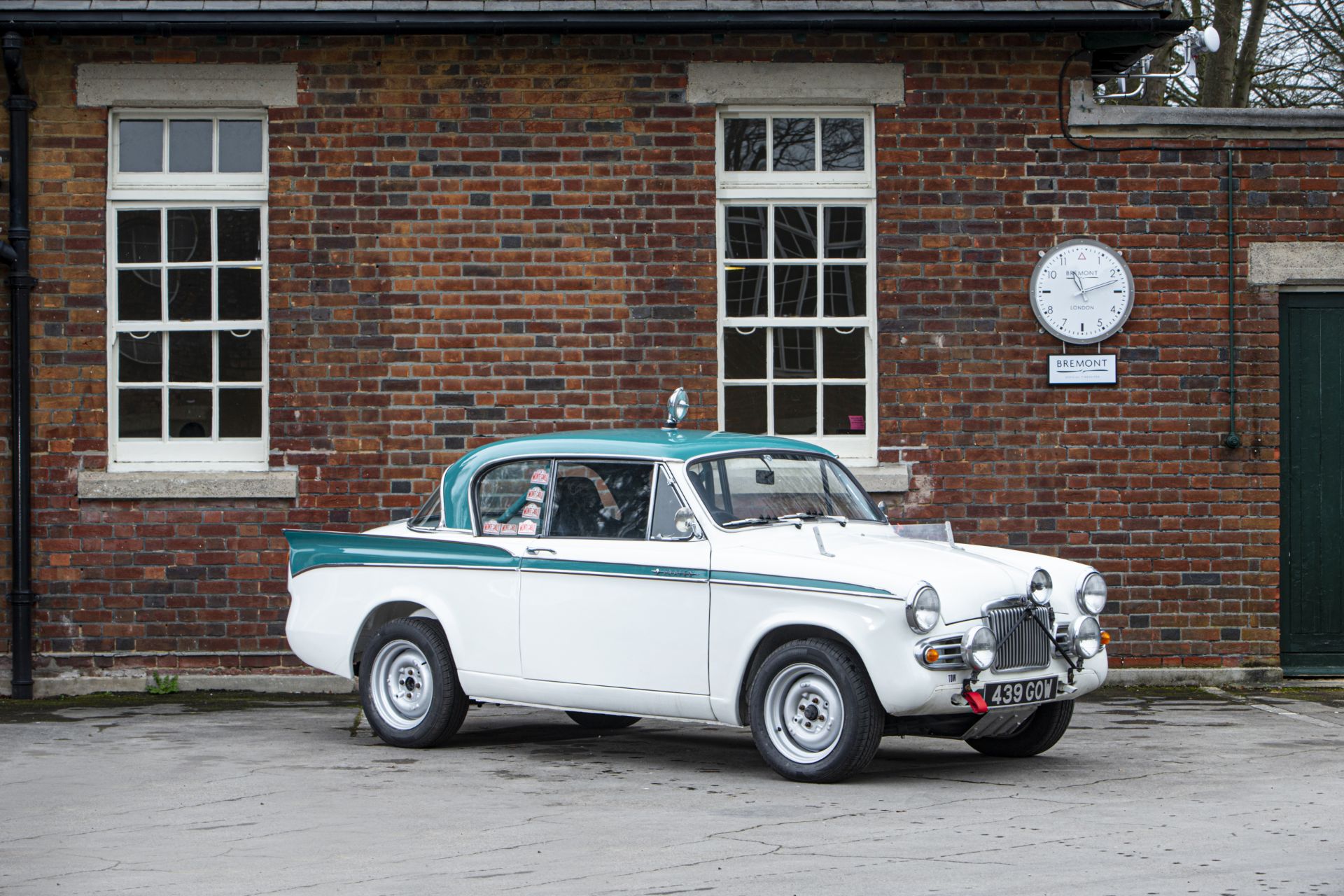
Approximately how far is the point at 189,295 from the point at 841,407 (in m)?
4.48

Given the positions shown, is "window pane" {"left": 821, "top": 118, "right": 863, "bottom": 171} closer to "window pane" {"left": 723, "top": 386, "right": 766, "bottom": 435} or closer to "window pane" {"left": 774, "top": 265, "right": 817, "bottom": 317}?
"window pane" {"left": 774, "top": 265, "right": 817, "bottom": 317}

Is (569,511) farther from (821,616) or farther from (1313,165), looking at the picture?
(1313,165)

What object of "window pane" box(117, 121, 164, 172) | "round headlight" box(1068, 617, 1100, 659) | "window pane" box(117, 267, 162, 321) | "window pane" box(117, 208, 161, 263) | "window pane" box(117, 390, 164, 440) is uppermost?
"window pane" box(117, 121, 164, 172)

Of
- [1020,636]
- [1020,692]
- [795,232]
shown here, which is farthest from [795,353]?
[1020,692]

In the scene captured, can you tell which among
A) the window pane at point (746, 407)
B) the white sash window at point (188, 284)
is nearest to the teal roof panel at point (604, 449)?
the window pane at point (746, 407)

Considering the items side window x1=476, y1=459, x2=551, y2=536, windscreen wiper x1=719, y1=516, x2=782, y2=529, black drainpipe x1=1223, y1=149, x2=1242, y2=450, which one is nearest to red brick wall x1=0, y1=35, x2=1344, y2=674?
black drainpipe x1=1223, y1=149, x2=1242, y2=450

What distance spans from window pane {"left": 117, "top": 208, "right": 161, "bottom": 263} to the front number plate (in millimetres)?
6849

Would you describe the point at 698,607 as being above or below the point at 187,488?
below

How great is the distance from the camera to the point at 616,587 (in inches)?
311

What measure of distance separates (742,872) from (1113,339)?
6734mm

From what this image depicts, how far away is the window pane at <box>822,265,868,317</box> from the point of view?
11531mm

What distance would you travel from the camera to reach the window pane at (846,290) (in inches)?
454

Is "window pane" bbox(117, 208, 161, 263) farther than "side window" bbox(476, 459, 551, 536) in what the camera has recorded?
Yes

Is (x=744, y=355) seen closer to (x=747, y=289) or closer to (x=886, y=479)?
(x=747, y=289)
